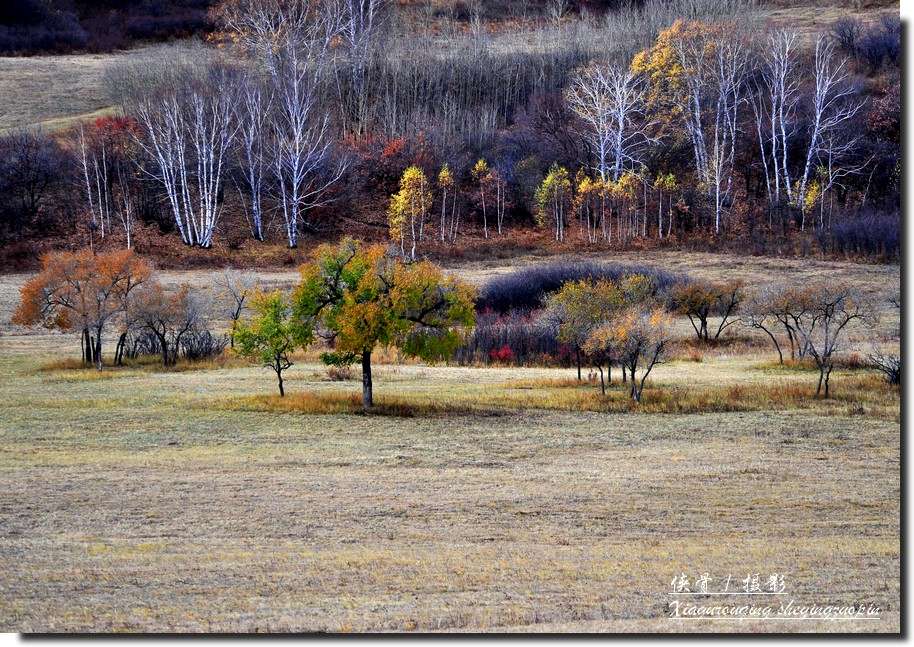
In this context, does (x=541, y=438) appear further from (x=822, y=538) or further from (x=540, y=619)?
(x=540, y=619)

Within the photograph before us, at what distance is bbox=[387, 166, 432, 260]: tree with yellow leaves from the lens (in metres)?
51.6

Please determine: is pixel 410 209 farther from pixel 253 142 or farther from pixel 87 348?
pixel 87 348

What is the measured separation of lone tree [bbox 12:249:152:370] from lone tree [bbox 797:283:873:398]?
23.8 m

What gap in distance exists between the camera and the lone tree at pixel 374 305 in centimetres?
2848

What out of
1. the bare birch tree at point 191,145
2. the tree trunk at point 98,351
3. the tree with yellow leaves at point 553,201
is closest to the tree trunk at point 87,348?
the tree trunk at point 98,351

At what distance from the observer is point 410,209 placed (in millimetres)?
52219

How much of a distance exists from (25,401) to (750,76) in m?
39.8

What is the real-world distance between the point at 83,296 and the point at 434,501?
21.5 metres

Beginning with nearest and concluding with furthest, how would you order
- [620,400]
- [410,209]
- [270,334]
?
[620,400], [270,334], [410,209]

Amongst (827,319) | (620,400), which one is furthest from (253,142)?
(827,319)

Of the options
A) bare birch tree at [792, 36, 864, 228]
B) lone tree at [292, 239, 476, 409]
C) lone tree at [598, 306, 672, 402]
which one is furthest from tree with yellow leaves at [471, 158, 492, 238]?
lone tree at [292, 239, 476, 409]

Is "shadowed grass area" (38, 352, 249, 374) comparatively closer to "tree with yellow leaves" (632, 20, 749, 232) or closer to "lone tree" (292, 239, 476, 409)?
"lone tree" (292, 239, 476, 409)

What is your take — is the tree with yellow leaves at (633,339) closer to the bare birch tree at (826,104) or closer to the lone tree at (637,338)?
the lone tree at (637,338)

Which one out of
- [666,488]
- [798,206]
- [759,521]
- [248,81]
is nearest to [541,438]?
[666,488]
